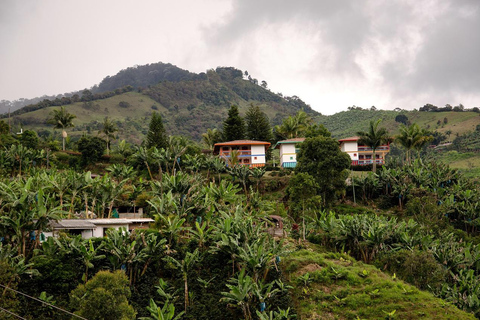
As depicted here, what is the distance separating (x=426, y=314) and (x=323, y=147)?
21.5 m

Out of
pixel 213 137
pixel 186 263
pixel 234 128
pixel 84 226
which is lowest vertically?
pixel 186 263

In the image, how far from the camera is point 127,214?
112 ft

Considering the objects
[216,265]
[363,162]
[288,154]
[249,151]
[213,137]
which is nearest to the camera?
[216,265]

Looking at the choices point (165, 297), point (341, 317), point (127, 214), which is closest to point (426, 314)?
point (341, 317)

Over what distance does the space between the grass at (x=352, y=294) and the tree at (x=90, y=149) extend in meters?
34.0

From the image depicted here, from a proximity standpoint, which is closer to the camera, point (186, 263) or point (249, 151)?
point (186, 263)

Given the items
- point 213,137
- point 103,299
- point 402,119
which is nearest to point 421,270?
point 103,299

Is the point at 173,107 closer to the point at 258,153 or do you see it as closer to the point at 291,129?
the point at 291,129

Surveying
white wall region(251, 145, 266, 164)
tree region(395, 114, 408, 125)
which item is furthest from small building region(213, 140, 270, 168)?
tree region(395, 114, 408, 125)

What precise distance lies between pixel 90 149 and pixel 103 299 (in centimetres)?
3638

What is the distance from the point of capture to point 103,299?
15578 millimetres

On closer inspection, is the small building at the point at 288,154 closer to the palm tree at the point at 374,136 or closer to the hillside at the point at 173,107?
the palm tree at the point at 374,136

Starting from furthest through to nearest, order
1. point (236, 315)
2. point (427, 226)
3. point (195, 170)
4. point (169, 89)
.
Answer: point (169, 89) < point (195, 170) < point (427, 226) < point (236, 315)

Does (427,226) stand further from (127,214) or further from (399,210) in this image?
(127,214)
